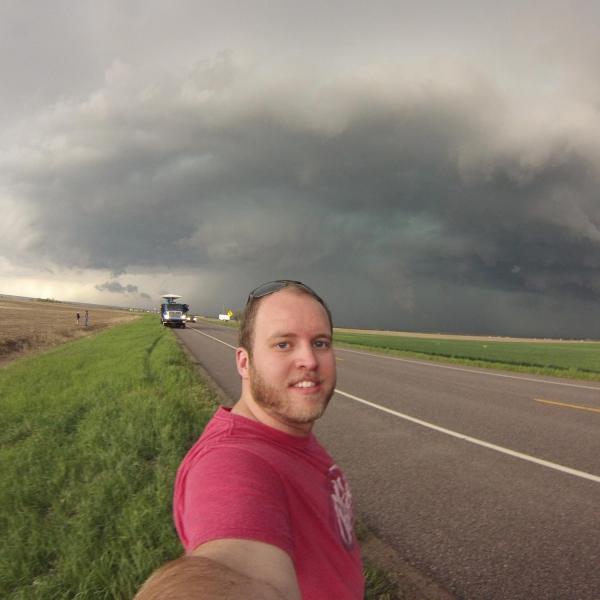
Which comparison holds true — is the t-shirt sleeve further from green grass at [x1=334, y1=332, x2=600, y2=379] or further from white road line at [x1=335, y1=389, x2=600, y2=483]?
green grass at [x1=334, y1=332, x2=600, y2=379]

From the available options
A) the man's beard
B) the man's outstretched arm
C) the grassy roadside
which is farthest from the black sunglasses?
the grassy roadside

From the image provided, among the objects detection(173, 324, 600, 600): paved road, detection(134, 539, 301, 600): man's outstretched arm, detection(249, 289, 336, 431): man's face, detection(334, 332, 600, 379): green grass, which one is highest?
detection(249, 289, 336, 431): man's face

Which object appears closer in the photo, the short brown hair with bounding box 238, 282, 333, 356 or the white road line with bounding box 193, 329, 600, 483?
the short brown hair with bounding box 238, 282, 333, 356

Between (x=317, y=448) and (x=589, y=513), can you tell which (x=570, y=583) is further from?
(x=317, y=448)

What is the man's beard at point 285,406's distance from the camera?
5.23ft

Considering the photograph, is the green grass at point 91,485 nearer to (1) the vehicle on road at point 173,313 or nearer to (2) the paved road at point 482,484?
(2) the paved road at point 482,484

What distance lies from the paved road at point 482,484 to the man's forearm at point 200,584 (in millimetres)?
2617

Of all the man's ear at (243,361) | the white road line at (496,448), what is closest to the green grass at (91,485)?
the man's ear at (243,361)

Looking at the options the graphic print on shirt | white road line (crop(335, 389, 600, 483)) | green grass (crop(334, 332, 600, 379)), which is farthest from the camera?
green grass (crop(334, 332, 600, 379))

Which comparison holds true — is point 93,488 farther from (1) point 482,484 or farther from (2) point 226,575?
(1) point 482,484

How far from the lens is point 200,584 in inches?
35.3

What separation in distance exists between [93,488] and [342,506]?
337cm

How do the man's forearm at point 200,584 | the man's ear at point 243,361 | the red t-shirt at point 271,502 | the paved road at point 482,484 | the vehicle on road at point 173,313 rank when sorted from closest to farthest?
1. the man's forearm at point 200,584
2. the red t-shirt at point 271,502
3. the man's ear at point 243,361
4. the paved road at point 482,484
5. the vehicle on road at point 173,313

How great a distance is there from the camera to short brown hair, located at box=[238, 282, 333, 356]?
1.71 m
